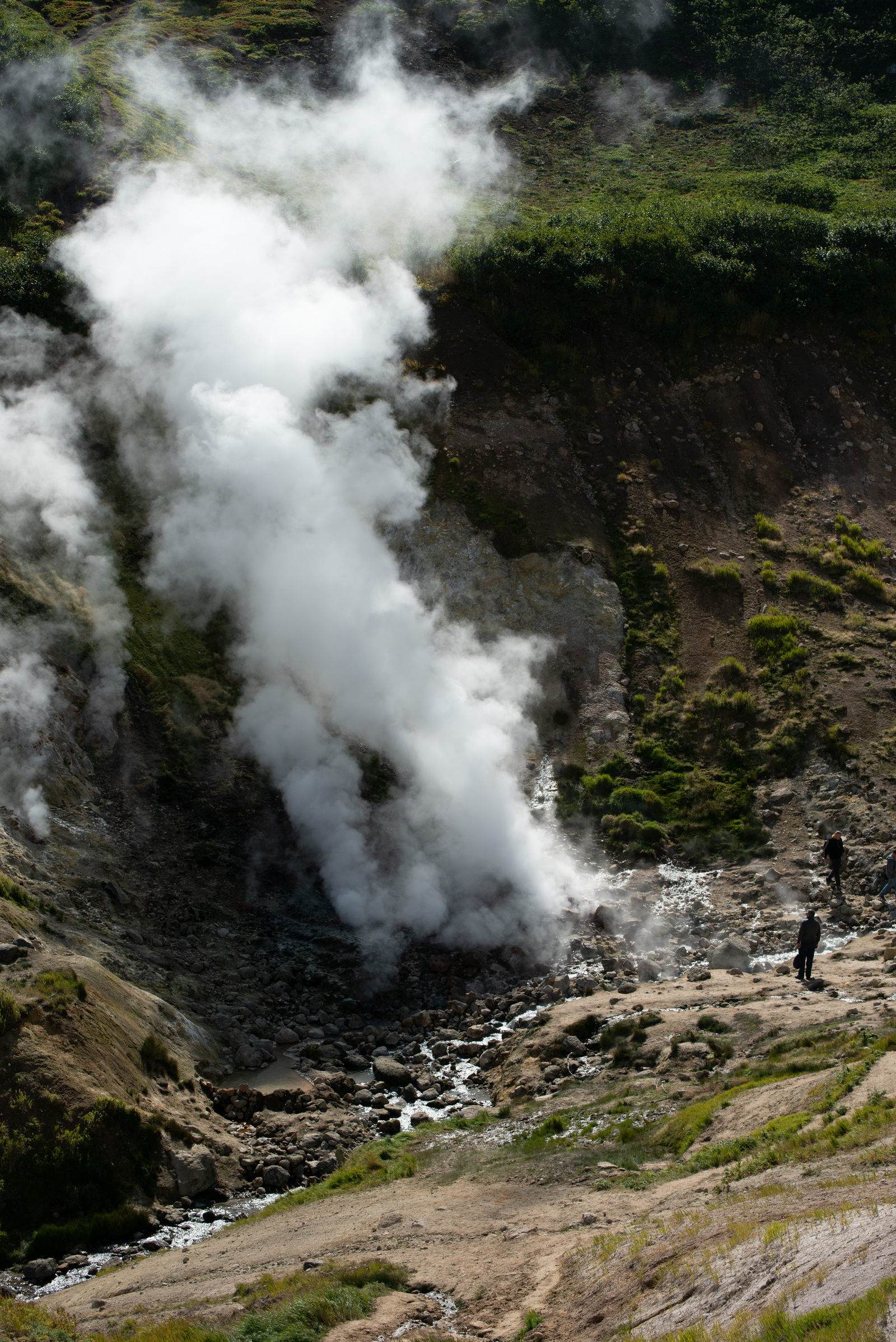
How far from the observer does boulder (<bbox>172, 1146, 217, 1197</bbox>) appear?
13.0 metres

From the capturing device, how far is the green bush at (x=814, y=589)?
24562mm

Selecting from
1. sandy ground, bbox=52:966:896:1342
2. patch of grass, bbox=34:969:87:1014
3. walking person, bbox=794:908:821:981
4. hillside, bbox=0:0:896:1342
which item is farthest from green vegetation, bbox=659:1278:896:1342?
patch of grass, bbox=34:969:87:1014

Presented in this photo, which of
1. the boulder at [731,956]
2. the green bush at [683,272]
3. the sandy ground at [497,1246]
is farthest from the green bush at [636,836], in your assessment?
the green bush at [683,272]

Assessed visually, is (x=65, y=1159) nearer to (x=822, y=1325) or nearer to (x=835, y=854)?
(x=822, y=1325)

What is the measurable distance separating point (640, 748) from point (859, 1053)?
1149 cm

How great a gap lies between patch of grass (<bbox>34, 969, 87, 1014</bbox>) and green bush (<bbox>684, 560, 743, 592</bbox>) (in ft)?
56.7

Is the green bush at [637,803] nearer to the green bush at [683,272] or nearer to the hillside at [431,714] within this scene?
the hillside at [431,714]

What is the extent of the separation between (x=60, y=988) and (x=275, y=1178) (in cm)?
383

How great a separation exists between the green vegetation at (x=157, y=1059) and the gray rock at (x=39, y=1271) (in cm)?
287

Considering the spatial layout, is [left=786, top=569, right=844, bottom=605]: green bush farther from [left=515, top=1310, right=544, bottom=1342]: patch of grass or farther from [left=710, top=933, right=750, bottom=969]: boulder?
[left=515, top=1310, right=544, bottom=1342]: patch of grass

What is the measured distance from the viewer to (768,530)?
2623 cm

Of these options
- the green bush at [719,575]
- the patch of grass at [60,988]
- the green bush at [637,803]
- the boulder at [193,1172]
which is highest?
the green bush at [719,575]

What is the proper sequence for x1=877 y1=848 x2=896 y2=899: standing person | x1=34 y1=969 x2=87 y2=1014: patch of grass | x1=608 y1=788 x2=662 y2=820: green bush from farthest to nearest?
x1=608 y1=788 x2=662 y2=820: green bush < x1=877 y1=848 x2=896 y2=899: standing person < x1=34 y1=969 x2=87 y2=1014: patch of grass

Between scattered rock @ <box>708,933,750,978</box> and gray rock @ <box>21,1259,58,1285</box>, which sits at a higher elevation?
scattered rock @ <box>708,933,750,978</box>
